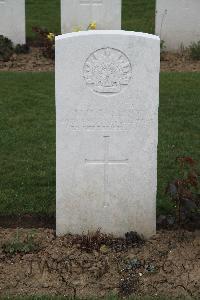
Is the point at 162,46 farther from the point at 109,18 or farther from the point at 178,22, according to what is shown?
the point at 109,18

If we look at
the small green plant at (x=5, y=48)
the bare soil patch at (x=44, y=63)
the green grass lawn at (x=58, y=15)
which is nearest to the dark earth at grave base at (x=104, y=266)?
the bare soil patch at (x=44, y=63)

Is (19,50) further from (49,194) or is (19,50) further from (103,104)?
(103,104)

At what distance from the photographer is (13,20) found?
11859 millimetres

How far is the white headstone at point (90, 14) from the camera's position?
38.9ft

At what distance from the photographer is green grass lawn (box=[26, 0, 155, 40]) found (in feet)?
44.3

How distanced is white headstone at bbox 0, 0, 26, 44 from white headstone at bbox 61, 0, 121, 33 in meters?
0.75

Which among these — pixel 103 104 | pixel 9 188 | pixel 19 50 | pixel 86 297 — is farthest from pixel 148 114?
pixel 19 50

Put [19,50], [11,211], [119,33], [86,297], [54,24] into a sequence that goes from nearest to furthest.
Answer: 1. [86,297]
2. [119,33]
3. [11,211]
4. [19,50]
5. [54,24]

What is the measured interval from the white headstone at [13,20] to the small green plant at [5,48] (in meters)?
0.26

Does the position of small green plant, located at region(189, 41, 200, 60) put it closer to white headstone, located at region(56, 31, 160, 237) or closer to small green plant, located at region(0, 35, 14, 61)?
small green plant, located at region(0, 35, 14, 61)

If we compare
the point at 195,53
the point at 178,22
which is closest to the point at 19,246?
the point at 195,53

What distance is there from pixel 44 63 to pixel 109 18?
1.58m

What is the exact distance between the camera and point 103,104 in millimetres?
4805

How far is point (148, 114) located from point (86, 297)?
1.35 m
